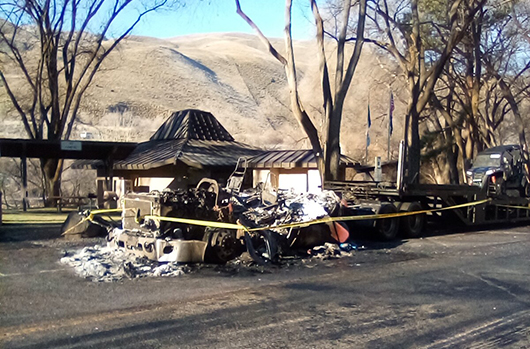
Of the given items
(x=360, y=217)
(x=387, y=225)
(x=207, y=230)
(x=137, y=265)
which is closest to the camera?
(x=137, y=265)

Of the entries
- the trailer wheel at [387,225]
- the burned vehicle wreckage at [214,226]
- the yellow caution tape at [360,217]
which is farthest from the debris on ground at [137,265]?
the trailer wheel at [387,225]

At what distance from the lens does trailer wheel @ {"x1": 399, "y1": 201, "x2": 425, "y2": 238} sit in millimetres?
14805

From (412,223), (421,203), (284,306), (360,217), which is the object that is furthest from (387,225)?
(284,306)

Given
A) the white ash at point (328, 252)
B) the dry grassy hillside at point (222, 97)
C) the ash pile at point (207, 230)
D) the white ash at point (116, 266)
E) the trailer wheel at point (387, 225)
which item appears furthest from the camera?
the dry grassy hillside at point (222, 97)

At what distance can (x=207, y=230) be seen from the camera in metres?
10.7

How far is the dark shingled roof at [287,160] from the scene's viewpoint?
73.5 feet

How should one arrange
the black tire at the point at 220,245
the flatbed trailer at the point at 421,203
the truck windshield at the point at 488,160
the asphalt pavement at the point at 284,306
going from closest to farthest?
the asphalt pavement at the point at 284,306, the black tire at the point at 220,245, the flatbed trailer at the point at 421,203, the truck windshield at the point at 488,160

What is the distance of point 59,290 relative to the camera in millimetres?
8297

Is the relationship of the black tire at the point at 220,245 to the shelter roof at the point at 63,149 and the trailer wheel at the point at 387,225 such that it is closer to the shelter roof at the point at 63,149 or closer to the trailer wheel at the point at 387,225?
the trailer wheel at the point at 387,225

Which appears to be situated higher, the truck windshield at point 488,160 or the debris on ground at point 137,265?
the truck windshield at point 488,160

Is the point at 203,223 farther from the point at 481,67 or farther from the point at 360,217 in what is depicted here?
the point at 481,67

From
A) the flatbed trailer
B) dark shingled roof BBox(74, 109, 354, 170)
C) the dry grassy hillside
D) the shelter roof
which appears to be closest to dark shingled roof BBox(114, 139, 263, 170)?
dark shingled roof BBox(74, 109, 354, 170)

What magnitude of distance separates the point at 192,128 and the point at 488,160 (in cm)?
1232

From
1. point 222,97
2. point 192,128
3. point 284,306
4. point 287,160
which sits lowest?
point 284,306
